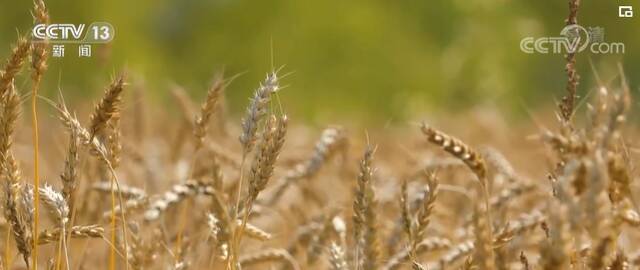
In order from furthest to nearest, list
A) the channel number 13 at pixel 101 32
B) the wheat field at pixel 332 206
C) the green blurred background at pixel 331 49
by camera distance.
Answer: the green blurred background at pixel 331 49, the channel number 13 at pixel 101 32, the wheat field at pixel 332 206

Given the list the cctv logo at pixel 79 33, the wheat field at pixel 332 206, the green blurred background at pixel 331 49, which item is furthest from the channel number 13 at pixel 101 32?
the green blurred background at pixel 331 49

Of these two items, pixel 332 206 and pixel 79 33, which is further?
pixel 79 33

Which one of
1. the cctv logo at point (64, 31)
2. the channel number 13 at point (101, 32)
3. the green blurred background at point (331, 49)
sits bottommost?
the cctv logo at point (64, 31)

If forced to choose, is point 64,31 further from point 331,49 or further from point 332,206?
point 331,49

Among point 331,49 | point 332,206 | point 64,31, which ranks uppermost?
point 331,49

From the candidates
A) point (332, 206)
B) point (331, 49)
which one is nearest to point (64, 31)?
point (332, 206)

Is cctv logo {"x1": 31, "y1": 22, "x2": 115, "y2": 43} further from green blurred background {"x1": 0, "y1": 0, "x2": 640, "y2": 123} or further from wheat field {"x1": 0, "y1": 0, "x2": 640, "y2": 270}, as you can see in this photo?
green blurred background {"x1": 0, "y1": 0, "x2": 640, "y2": 123}

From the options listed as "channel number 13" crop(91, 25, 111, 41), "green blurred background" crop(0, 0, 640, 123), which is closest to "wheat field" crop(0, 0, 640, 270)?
"channel number 13" crop(91, 25, 111, 41)

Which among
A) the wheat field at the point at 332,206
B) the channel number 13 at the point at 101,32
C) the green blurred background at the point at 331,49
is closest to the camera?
the wheat field at the point at 332,206

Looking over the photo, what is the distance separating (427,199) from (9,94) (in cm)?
45

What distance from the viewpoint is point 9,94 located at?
1.07m

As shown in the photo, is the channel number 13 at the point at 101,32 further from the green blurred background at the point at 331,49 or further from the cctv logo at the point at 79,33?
the green blurred background at the point at 331,49

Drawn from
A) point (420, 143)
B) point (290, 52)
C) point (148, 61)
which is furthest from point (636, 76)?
point (420, 143)

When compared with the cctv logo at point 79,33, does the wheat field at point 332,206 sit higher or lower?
lower
